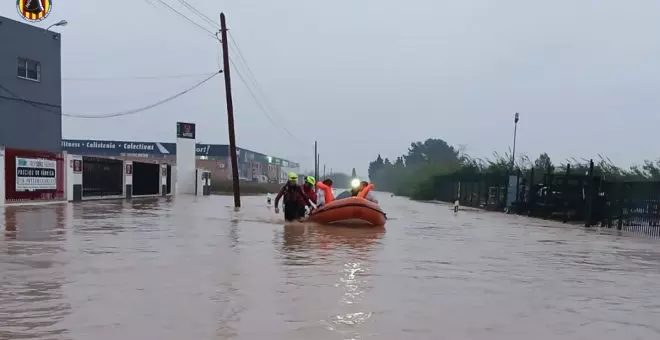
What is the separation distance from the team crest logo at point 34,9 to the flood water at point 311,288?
74.4ft

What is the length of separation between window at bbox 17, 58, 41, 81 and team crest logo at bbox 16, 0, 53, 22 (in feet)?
8.78

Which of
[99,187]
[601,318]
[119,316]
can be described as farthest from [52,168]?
[601,318]

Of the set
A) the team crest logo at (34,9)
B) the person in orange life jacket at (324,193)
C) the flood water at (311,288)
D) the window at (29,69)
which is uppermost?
the team crest logo at (34,9)

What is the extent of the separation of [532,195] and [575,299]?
21089 millimetres

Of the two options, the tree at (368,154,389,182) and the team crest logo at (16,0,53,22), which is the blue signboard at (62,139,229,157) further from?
the tree at (368,154,389,182)

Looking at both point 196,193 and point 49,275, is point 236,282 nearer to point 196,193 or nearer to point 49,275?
point 49,275

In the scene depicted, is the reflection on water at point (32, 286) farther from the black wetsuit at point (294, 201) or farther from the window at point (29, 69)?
the window at point (29, 69)

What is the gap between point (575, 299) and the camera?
6984mm

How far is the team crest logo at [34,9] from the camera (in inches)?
1221

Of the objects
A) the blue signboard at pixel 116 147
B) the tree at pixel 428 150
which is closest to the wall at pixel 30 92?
the blue signboard at pixel 116 147

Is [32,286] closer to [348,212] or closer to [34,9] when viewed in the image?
[348,212]

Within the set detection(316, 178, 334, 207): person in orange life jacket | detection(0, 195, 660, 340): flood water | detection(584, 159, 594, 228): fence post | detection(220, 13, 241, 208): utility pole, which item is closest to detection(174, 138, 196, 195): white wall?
detection(220, 13, 241, 208): utility pole

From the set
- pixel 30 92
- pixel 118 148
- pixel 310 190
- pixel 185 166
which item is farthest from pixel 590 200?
pixel 118 148

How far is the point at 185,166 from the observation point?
48000mm
